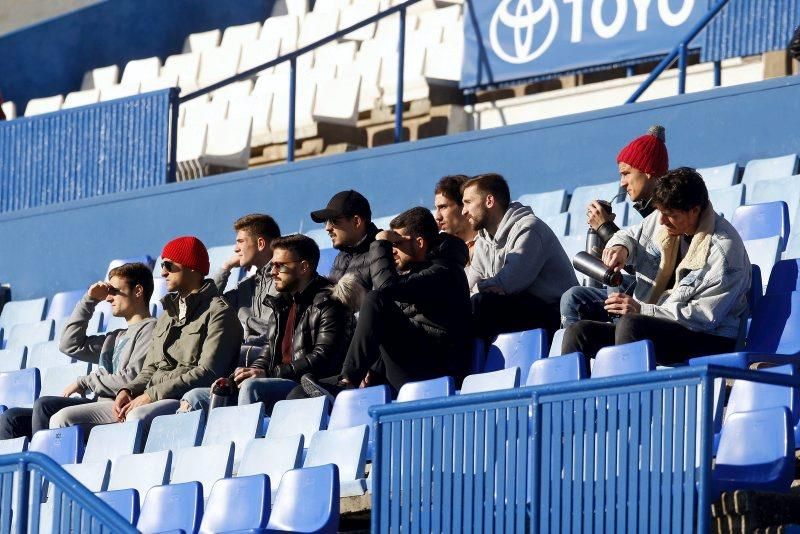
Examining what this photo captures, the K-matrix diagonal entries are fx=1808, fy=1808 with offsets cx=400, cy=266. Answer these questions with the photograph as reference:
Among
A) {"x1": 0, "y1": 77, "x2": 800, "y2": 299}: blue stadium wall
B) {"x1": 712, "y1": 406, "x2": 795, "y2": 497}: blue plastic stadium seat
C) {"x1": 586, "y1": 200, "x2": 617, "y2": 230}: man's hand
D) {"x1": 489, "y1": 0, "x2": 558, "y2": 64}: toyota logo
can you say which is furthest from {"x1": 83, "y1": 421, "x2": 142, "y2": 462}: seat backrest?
{"x1": 489, "y1": 0, "x2": 558, "y2": 64}: toyota logo

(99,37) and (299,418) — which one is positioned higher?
(99,37)

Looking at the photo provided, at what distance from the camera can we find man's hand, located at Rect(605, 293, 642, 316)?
6641 mm

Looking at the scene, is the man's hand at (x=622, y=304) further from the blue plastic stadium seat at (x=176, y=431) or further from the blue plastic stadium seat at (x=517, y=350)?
the blue plastic stadium seat at (x=176, y=431)

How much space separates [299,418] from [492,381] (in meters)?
0.92

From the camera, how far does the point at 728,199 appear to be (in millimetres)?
8180

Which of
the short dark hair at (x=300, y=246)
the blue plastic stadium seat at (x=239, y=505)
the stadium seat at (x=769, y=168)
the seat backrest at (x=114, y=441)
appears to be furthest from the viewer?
the stadium seat at (x=769, y=168)

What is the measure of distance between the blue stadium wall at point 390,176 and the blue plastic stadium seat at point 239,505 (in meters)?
3.81

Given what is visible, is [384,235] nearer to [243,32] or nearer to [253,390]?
[253,390]

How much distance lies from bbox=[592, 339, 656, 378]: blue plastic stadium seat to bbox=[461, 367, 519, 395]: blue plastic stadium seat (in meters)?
0.35

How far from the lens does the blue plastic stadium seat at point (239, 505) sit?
6.07 meters

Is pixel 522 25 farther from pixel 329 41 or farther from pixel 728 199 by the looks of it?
pixel 728 199

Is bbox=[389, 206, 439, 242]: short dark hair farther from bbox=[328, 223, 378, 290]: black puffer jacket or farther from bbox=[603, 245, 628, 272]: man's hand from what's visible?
bbox=[603, 245, 628, 272]: man's hand

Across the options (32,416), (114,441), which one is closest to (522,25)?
(32,416)

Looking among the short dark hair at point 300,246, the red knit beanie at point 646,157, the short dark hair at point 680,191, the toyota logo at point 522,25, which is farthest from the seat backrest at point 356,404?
the toyota logo at point 522,25
